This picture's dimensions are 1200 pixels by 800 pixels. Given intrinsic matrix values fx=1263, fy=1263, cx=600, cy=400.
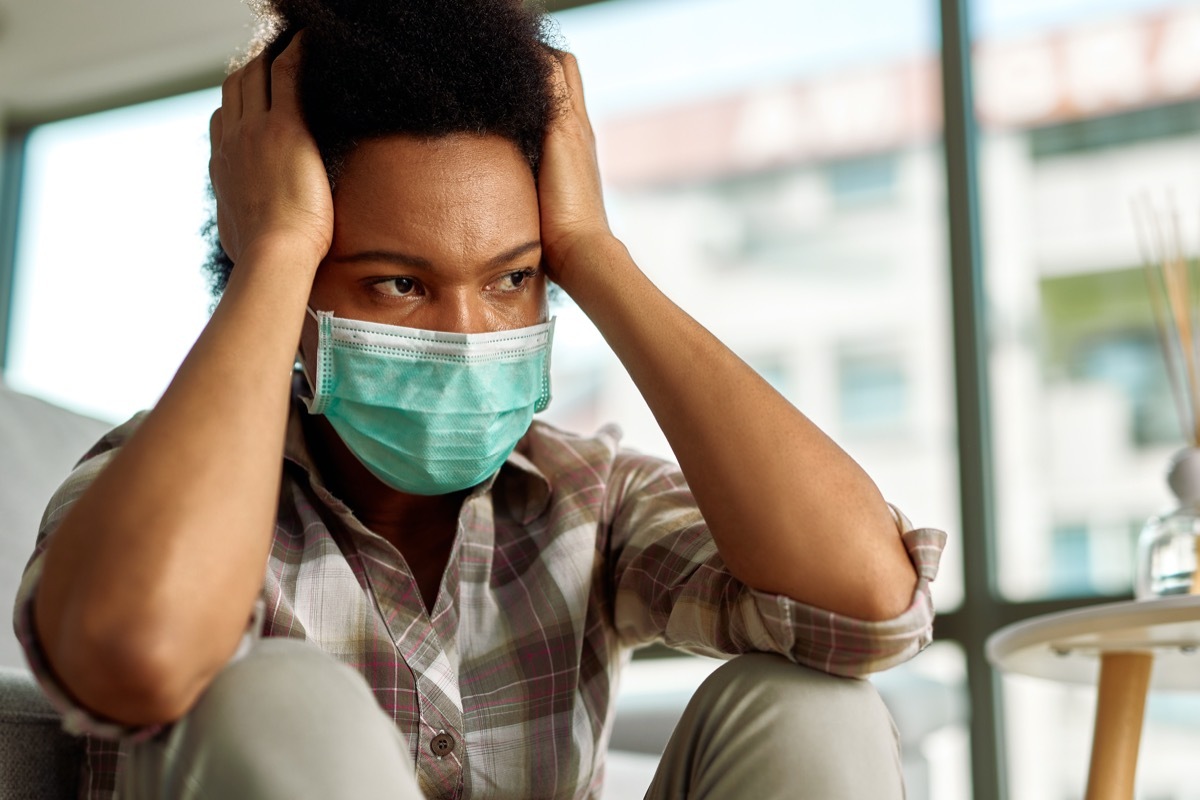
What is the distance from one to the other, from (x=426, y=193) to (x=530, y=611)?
15.0 inches

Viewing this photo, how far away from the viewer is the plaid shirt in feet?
3.29

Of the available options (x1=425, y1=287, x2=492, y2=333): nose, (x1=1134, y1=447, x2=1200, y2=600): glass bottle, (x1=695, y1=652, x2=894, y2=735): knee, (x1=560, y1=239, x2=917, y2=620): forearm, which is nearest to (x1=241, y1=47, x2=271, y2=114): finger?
(x1=425, y1=287, x2=492, y2=333): nose

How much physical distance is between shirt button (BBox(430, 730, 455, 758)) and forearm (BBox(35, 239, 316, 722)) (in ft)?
0.91

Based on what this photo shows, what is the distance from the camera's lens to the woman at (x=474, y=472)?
88 centimetres

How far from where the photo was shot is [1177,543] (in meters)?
1.44

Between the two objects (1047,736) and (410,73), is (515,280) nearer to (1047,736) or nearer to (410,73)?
(410,73)

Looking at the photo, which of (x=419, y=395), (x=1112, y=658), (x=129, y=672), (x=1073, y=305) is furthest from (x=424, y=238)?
(x=1073, y=305)

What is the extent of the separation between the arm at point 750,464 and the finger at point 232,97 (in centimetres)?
33

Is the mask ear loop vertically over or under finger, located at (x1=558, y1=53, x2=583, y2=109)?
under

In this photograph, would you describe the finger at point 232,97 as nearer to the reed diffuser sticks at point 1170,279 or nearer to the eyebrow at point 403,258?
the eyebrow at point 403,258

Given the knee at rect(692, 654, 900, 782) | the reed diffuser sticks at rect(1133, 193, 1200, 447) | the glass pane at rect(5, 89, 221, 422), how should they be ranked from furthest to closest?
the glass pane at rect(5, 89, 221, 422) < the reed diffuser sticks at rect(1133, 193, 1200, 447) < the knee at rect(692, 654, 900, 782)

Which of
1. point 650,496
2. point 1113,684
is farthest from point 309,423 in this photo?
point 1113,684

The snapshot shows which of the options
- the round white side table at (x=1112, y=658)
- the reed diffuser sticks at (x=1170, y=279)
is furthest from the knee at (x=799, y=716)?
the reed diffuser sticks at (x=1170, y=279)

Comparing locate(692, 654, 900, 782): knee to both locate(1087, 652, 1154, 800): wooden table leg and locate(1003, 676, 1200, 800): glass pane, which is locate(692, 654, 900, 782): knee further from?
locate(1003, 676, 1200, 800): glass pane
